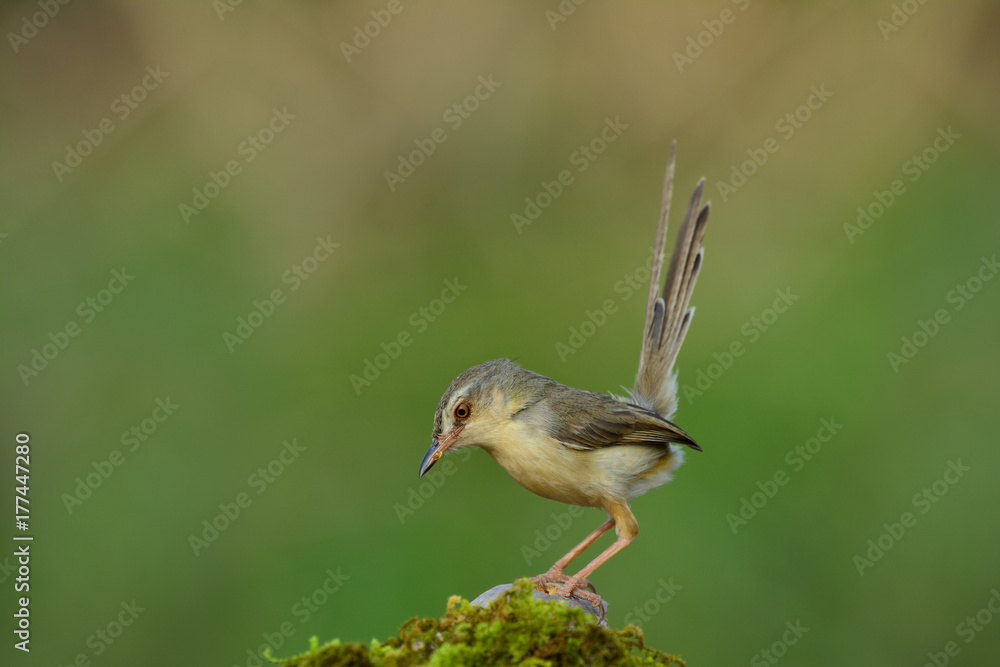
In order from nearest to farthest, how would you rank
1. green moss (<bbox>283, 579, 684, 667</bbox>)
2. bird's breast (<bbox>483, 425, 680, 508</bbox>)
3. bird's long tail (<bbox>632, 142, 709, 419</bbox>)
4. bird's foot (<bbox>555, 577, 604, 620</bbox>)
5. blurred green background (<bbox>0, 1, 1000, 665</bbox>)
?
green moss (<bbox>283, 579, 684, 667</bbox>), bird's foot (<bbox>555, 577, 604, 620</bbox>), bird's breast (<bbox>483, 425, 680, 508</bbox>), bird's long tail (<bbox>632, 142, 709, 419</bbox>), blurred green background (<bbox>0, 1, 1000, 665</bbox>)

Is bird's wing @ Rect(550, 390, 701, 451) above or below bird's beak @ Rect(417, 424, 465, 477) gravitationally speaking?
above

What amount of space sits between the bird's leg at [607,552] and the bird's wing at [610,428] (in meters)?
0.35

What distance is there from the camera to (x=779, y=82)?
11.3 m

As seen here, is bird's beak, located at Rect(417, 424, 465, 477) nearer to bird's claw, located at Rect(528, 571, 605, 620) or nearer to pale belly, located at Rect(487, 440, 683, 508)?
pale belly, located at Rect(487, 440, 683, 508)

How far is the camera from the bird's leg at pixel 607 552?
3934 millimetres

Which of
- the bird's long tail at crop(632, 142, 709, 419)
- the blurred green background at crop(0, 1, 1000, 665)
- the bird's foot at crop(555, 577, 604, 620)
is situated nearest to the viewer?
the bird's foot at crop(555, 577, 604, 620)

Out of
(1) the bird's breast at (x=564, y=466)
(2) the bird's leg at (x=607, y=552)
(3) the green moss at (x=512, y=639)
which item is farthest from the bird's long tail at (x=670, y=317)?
(3) the green moss at (x=512, y=639)

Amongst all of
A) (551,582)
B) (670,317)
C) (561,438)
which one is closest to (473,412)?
(561,438)

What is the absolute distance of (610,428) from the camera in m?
4.54

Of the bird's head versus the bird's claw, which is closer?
the bird's claw

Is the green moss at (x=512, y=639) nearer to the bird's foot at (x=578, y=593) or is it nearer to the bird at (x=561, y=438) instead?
the bird's foot at (x=578, y=593)

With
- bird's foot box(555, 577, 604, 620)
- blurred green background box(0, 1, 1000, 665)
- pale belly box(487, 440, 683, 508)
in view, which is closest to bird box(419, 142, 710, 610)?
pale belly box(487, 440, 683, 508)

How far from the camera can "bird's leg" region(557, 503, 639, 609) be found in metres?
3.93

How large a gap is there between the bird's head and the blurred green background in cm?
299
